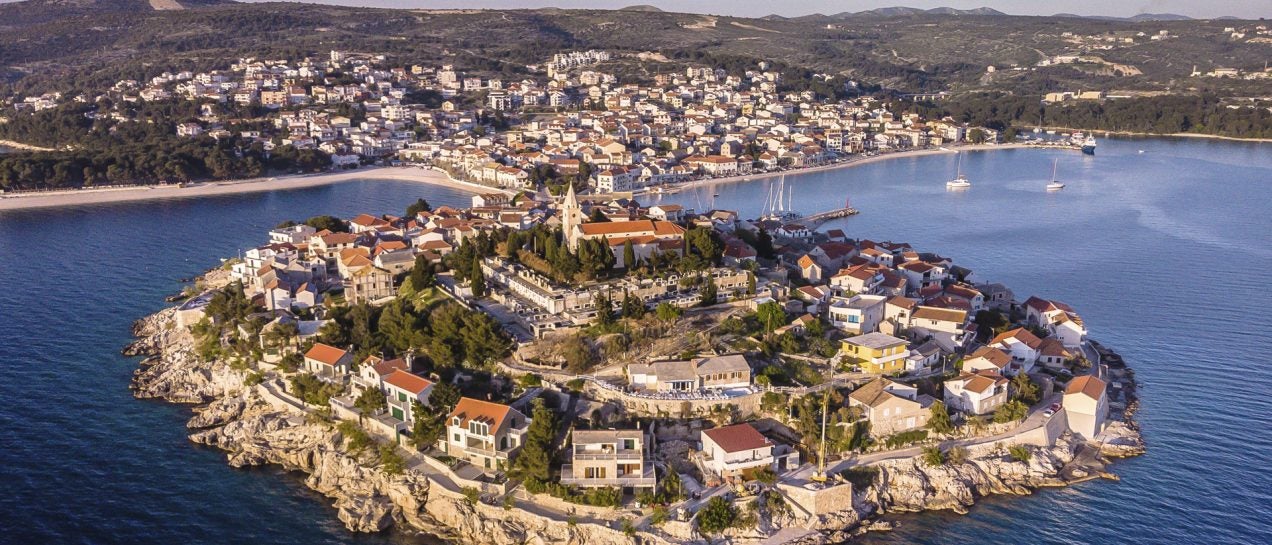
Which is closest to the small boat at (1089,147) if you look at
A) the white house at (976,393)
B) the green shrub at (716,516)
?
the white house at (976,393)

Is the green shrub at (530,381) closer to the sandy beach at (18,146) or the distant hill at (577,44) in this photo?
the sandy beach at (18,146)

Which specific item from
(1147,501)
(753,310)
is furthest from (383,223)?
(1147,501)

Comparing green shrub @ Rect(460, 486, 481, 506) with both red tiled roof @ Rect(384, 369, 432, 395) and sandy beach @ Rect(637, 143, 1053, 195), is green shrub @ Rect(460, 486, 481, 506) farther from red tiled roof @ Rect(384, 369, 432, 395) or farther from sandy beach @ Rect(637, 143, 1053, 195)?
sandy beach @ Rect(637, 143, 1053, 195)

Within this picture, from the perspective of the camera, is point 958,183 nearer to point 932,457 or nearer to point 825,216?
point 825,216

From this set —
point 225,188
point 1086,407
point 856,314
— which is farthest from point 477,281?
point 225,188

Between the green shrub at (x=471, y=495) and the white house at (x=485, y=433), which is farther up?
the white house at (x=485, y=433)

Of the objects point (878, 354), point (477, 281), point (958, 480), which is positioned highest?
point (477, 281)
